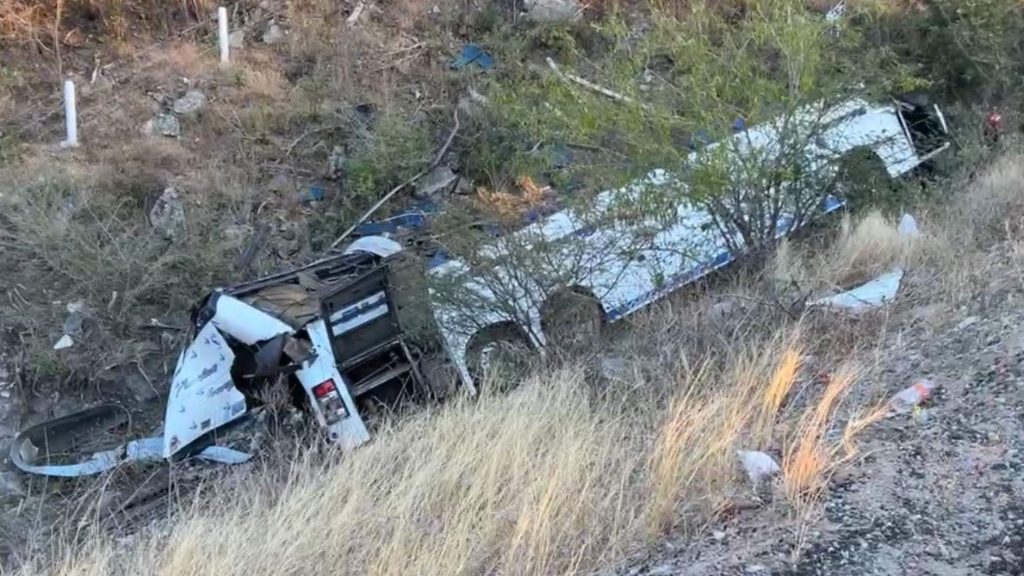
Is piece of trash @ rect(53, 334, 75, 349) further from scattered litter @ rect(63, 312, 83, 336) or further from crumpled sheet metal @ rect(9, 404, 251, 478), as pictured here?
crumpled sheet metal @ rect(9, 404, 251, 478)

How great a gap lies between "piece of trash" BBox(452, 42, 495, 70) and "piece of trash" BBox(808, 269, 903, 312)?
760 centimetres

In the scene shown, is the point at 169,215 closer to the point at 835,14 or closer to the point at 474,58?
the point at 474,58

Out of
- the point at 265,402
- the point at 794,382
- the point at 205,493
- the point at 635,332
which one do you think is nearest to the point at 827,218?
the point at 635,332

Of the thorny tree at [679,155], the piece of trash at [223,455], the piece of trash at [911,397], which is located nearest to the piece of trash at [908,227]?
the thorny tree at [679,155]

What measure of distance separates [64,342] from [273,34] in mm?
5784

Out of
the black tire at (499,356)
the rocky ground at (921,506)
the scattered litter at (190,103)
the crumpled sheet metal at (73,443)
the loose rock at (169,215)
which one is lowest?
the rocky ground at (921,506)

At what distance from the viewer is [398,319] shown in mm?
6703

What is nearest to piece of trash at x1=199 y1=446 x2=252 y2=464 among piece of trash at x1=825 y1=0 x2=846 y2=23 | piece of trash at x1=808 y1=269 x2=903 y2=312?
piece of trash at x1=808 y1=269 x2=903 y2=312

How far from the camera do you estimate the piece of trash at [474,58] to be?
12703mm

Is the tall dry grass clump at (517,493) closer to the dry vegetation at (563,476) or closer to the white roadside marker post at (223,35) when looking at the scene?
the dry vegetation at (563,476)

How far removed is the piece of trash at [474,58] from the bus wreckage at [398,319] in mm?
6039

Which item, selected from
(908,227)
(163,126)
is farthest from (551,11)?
(908,227)

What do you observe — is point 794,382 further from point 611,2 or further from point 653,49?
point 611,2

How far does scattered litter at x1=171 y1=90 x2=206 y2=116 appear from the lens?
11258 mm
